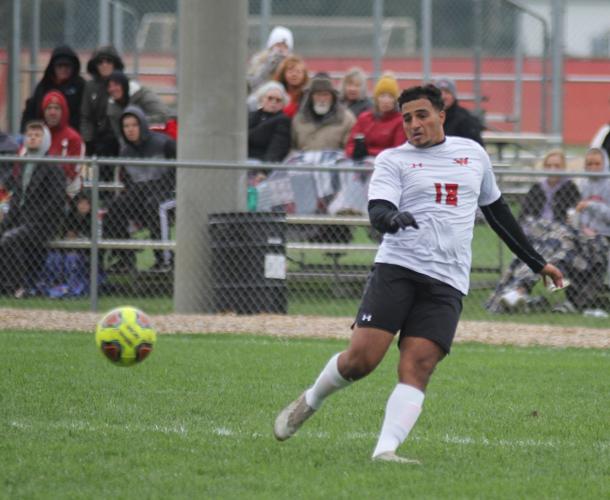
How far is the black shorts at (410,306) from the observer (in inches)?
243

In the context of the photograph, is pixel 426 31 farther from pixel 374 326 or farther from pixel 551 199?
pixel 374 326

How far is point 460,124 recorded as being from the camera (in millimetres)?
13914

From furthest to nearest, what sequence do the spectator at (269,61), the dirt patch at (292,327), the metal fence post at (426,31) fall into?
the metal fence post at (426,31), the spectator at (269,61), the dirt patch at (292,327)

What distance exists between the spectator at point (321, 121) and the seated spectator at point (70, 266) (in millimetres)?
2761

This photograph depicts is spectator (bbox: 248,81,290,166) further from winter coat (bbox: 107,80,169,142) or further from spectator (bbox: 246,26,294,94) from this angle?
winter coat (bbox: 107,80,169,142)

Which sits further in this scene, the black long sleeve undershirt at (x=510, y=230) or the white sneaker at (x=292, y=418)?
the black long sleeve undershirt at (x=510, y=230)

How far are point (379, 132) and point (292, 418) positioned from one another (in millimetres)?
7749

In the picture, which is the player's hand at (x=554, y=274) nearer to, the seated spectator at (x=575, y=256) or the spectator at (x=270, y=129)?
the seated spectator at (x=575, y=256)

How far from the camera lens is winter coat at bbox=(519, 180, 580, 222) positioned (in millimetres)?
12797

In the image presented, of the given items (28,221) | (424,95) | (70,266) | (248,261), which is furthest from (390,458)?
(28,221)

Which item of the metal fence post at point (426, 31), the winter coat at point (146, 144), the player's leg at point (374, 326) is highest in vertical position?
the metal fence post at point (426, 31)

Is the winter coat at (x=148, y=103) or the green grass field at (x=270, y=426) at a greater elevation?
the winter coat at (x=148, y=103)

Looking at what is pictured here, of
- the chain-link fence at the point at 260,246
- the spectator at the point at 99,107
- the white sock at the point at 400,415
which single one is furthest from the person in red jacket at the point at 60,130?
the white sock at the point at 400,415

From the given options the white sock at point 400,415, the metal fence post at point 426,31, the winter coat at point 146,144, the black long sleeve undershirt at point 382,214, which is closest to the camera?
the black long sleeve undershirt at point 382,214
